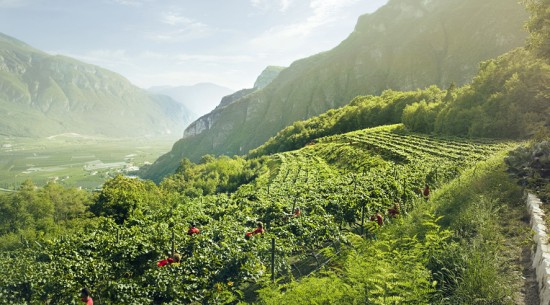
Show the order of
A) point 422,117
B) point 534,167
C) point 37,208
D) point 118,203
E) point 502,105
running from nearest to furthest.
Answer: point 534,167 → point 502,105 → point 118,203 → point 422,117 → point 37,208

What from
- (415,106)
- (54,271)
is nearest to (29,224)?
(54,271)

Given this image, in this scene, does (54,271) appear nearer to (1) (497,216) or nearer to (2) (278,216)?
(2) (278,216)

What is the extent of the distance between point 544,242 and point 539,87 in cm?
4161

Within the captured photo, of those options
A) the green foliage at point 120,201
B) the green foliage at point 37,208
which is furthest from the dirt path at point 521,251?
the green foliage at point 37,208

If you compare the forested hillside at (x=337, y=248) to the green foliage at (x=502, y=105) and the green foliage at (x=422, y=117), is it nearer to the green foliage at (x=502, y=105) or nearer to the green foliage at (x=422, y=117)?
the green foliage at (x=502, y=105)

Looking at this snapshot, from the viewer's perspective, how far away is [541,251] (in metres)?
7.77

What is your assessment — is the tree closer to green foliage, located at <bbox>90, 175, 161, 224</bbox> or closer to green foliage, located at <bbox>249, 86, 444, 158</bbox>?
green foliage, located at <bbox>90, 175, 161, 224</bbox>

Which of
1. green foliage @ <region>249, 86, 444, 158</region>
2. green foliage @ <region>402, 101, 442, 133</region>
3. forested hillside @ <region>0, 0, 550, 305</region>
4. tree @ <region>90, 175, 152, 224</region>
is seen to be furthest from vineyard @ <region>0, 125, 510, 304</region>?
green foliage @ <region>249, 86, 444, 158</region>

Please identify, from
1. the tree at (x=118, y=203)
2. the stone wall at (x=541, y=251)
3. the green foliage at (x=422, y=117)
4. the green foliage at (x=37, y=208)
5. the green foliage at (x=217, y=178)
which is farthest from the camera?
the green foliage at (x=217, y=178)

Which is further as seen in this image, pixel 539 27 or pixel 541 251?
pixel 539 27

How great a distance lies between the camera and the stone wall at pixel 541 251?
6.85m

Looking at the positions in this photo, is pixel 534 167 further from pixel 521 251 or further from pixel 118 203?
pixel 118 203

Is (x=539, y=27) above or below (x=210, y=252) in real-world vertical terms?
above

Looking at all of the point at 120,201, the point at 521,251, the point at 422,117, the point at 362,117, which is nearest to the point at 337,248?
the point at 521,251
